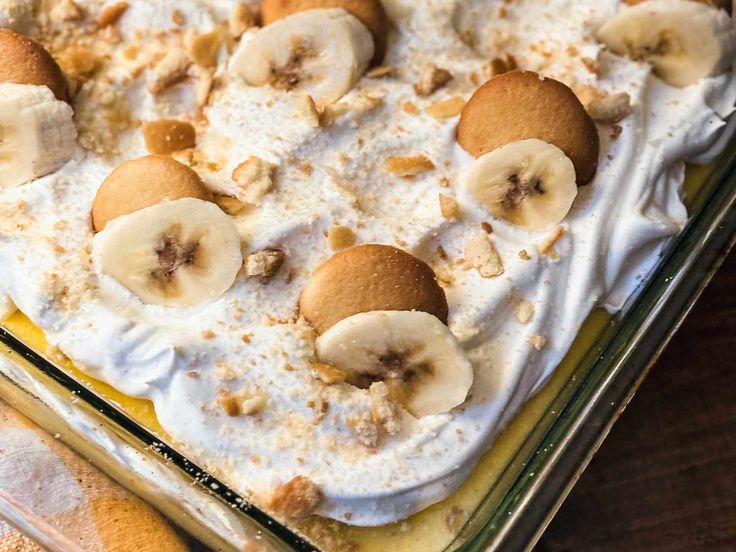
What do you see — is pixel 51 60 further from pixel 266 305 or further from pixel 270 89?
pixel 266 305

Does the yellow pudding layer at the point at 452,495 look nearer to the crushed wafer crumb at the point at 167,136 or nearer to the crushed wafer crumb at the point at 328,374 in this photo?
the crushed wafer crumb at the point at 328,374

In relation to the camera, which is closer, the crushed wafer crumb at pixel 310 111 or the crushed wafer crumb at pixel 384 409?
the crushed wafer crumb at pixel 384 409

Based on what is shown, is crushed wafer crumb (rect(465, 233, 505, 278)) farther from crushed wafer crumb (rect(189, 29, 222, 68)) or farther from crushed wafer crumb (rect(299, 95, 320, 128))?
crushed wafer crumb (rect(189, 29, 222, 68))

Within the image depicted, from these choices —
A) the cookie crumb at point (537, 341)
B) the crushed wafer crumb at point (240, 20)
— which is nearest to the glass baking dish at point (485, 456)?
the cookie crumb at point (537, 341)

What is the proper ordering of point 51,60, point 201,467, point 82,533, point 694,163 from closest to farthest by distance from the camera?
point 201,467, point 82,533, point 51,60, point 694,163

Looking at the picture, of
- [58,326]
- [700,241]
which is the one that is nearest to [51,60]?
[58,326]

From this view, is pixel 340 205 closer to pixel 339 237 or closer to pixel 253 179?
pixel 339 237

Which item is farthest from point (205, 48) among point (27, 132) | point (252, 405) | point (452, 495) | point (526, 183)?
point (452, 495)
